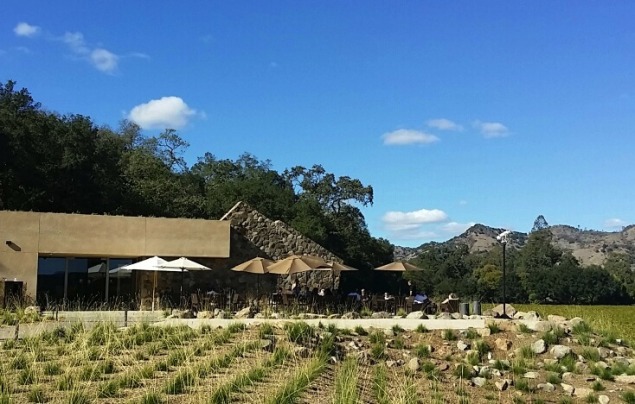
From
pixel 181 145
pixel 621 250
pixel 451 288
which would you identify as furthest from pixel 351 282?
pixel 621 250

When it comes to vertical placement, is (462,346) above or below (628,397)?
above

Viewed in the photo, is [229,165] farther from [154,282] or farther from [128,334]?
[128,334]

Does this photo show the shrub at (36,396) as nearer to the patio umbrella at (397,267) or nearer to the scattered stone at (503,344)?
the scattered stone at (503,344)

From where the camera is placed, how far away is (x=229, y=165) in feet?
191

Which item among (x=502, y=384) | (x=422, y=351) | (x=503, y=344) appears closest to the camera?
(x=502, y=384)

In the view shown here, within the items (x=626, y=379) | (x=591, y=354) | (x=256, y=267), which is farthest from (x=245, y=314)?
(x=626, y=379)

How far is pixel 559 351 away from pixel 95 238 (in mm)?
16610

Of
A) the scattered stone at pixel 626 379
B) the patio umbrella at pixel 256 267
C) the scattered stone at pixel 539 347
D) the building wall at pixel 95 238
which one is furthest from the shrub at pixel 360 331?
the building wall at pixel 95 238

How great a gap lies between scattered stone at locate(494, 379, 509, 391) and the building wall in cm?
1534

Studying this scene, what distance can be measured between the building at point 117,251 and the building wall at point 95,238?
0.03 metres

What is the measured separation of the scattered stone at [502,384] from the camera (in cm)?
1357

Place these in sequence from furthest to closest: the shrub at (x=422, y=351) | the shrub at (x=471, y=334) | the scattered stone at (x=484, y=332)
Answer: the scattered stone at (x=484, y=332), the shrub at (x=471, y=334), the shrub at (x=422, y=351)

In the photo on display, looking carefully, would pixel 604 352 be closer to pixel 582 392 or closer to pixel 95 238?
pixel 582 392

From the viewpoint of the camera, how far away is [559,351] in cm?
1548
